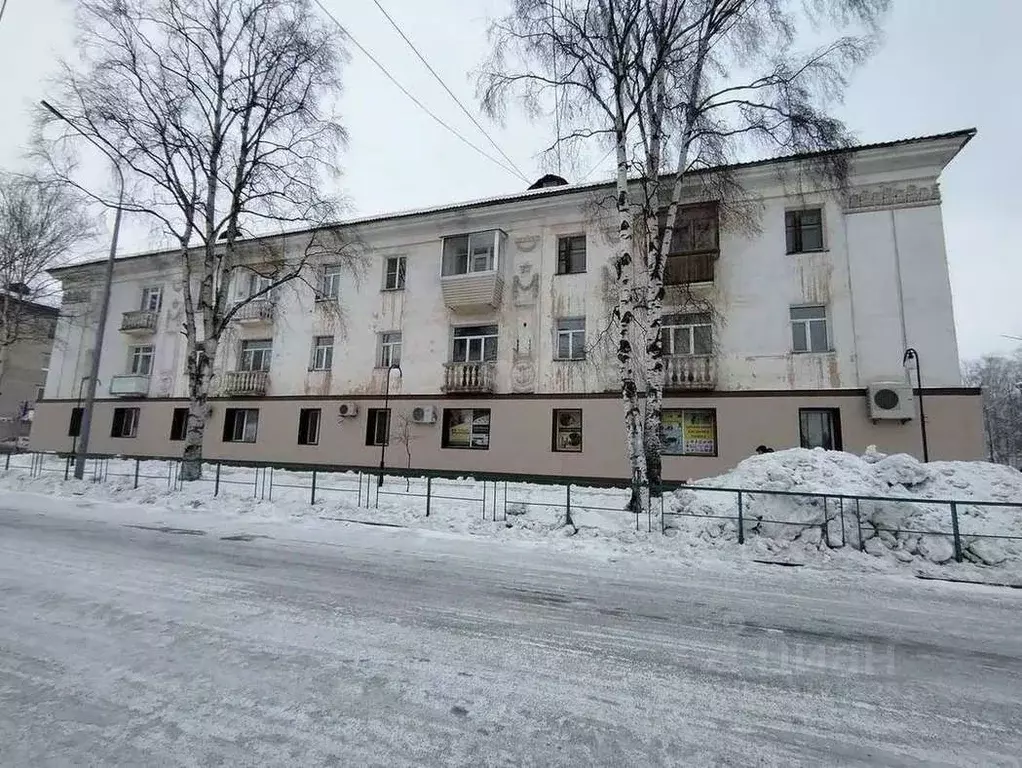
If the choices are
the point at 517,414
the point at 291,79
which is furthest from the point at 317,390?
the point at 291,79

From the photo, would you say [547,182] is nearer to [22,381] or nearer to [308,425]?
[308,425]

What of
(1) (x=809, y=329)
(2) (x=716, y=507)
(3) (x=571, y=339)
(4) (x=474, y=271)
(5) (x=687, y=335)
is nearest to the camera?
(2) (x=716, y=507)

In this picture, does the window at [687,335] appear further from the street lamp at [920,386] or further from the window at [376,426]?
the window at [376,426]

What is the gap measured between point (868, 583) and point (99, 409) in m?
32.4

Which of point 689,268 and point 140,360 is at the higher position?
point 689,268

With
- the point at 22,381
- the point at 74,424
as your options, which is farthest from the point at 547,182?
the point at 22,381

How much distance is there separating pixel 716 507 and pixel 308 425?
17.4 m

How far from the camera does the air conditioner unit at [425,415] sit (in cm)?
1906

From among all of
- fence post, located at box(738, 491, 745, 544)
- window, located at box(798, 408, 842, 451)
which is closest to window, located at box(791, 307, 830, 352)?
window, located at box(798, 408, 842, 451)

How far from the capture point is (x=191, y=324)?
1622cm

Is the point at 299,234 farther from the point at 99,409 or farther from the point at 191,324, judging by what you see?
the point at 99,409

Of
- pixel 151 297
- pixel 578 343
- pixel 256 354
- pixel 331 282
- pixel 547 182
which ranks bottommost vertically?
pixel 578 343

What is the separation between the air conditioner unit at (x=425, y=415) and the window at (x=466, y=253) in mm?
5429

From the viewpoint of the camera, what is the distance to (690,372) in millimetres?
16375
